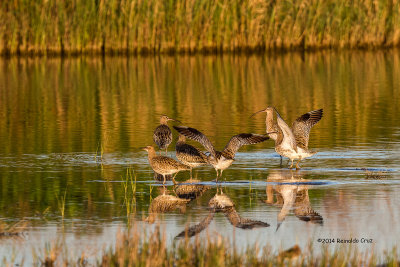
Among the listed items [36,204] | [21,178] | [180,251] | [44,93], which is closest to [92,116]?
[44,93]

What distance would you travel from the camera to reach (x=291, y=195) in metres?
11.4

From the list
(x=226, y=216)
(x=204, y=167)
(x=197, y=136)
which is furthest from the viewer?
(x=204, y=167)

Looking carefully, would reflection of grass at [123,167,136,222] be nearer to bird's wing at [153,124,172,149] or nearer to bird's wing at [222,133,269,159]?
bird's wing at [222,133,269,159]

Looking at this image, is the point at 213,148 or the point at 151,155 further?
the point at 151,155

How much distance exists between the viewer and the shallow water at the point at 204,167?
9.71 meters

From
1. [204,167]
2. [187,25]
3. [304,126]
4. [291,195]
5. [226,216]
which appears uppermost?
[187,25]

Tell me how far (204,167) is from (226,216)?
387 centimetres

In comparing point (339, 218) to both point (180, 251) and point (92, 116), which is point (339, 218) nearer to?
point (180, 251)

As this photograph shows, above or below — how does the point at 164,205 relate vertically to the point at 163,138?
below

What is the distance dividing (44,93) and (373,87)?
852 cm

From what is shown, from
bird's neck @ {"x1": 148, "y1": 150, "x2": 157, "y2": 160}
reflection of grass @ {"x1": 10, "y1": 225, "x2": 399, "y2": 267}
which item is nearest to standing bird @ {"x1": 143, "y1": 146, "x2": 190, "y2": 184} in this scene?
bird's neck @ {"x1": 148, "y1": 150, "x2": 157, "y2": 160}

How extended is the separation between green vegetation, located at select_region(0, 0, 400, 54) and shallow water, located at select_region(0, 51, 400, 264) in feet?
10.8

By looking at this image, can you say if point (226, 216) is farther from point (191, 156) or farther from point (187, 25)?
point (187, 25)

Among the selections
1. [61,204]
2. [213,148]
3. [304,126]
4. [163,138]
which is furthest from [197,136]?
[163,138]
